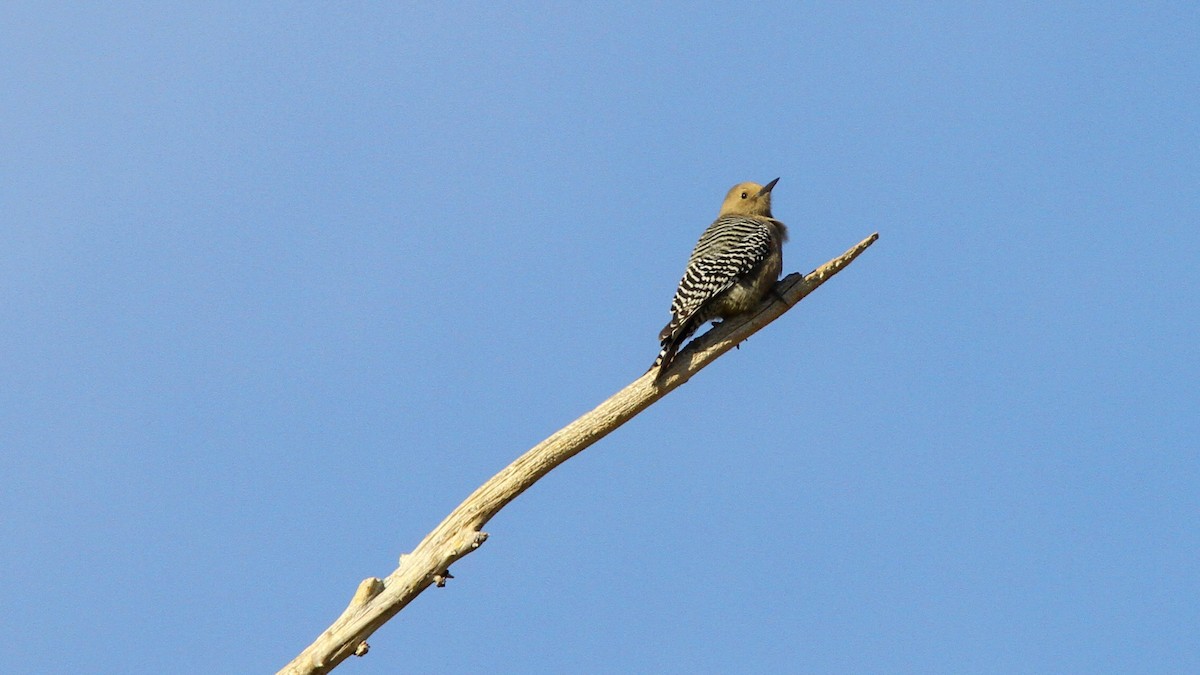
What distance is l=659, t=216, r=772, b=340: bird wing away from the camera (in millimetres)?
10539

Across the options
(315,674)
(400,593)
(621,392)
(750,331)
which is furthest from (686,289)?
(315,674)

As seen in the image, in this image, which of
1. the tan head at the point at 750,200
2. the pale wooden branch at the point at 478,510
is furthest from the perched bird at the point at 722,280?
the tan head at the point at 750,200

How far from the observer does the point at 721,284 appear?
10.7 metres

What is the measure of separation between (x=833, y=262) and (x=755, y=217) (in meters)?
2.55

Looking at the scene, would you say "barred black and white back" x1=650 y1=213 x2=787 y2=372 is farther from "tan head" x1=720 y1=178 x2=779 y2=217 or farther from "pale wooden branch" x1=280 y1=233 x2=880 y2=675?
"tan head" x1=720 y1=178 x2=779 y2=217

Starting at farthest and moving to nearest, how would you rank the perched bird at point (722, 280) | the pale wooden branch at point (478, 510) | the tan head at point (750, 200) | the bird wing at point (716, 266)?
the tan head at point (750, 200) < the bird wing at point (716, 266) < the perched bird at point (722, 280) < the pale wooden branch at point (478, 510)

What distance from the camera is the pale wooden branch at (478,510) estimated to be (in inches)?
330

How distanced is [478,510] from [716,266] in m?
3.27

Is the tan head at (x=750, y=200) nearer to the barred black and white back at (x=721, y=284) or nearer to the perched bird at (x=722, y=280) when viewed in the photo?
the perched bird at (x=722, y=280)

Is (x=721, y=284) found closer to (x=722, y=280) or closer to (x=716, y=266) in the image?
(x=722, y=280)

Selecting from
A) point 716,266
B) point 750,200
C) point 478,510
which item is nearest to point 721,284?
point 716,266

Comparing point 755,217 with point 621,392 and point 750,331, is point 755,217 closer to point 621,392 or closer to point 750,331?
point 750,331

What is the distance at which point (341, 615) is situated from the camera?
8.43 m

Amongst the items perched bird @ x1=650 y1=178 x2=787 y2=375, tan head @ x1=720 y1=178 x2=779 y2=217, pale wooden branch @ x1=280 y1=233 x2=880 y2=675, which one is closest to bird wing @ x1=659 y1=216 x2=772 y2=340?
perched bird @ x1=650 y1=178 x2=787 y2=375
